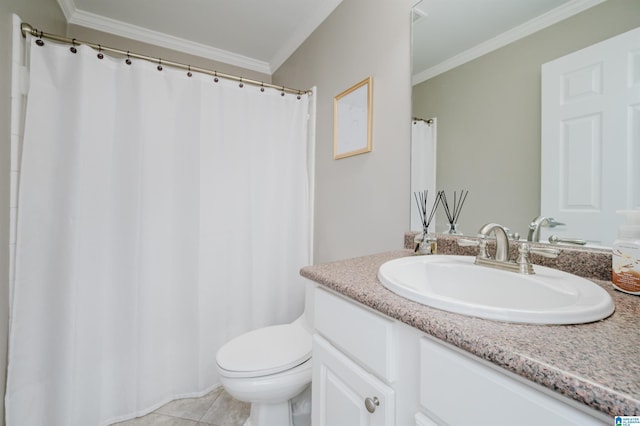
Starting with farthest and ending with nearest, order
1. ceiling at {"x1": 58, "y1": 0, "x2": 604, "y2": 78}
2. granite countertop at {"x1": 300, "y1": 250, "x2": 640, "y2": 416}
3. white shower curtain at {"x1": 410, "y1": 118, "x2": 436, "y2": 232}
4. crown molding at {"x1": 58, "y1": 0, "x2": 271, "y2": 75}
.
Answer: crown molding at {"x1": 58, "y1": 0, "x2": 271, "y2": 75} → white shower curtain at {"x1": 410, "y1": 118, "x2": 436, "y2": 232} → ceiling at {"x1": 58, "y1": 0, "x2": 604, "y2": 78} → granite countertop at {"x1": 300, "y1": 250, "x2": 640, "y2": 416}

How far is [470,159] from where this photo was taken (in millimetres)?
1006

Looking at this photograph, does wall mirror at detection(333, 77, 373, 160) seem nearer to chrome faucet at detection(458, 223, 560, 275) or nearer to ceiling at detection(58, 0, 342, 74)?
ceiling at detection(58, 0, 342, 74)

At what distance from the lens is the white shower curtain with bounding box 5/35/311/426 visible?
121cm

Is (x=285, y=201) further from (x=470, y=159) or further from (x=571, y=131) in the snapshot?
(x=571, y=131)

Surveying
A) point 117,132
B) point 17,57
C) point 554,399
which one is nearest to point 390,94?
point 554,399

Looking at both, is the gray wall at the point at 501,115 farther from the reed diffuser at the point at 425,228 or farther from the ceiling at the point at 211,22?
the ceiling at the point at 211,22

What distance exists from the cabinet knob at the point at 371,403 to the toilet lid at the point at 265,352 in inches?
20.7

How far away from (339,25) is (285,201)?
1.13 m

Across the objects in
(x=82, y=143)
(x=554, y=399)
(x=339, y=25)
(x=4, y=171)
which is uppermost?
(x=339, y=25)

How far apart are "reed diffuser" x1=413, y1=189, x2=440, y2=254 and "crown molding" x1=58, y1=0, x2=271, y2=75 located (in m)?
2.08

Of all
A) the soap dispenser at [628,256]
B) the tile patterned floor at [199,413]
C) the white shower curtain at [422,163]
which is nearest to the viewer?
the soap dispenser at [628,256]

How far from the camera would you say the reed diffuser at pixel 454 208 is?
40.8 inches

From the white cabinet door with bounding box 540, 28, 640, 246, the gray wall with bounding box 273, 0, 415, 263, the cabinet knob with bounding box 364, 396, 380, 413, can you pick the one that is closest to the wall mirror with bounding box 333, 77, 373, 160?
the gray wall with bounding box 273, 0, 415, 263

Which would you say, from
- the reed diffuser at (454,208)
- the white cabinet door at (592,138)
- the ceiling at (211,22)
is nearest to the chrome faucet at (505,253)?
the white cabinet door at (592,138)
